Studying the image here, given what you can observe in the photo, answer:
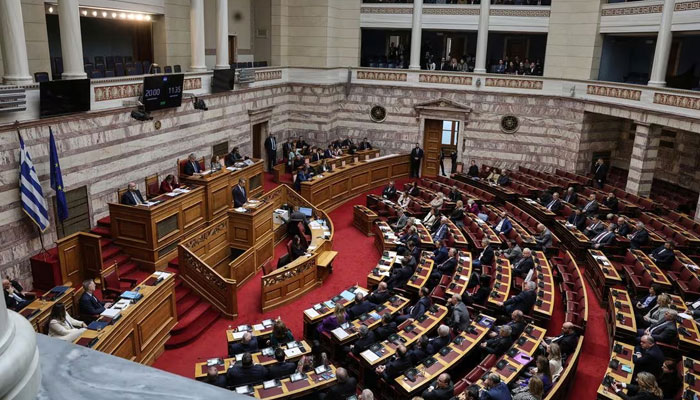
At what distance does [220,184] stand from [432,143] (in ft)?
36.4

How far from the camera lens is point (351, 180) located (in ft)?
65.0

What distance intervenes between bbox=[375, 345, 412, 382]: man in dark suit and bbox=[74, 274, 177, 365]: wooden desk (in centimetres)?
417

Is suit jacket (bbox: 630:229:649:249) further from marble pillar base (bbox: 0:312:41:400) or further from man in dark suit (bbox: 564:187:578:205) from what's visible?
marble pillar base (bbox: 0:312:41:400)

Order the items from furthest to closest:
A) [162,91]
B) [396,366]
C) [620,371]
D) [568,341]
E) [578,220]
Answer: [578,220] → [162,91] → [568,341] → [396,366] → [620,371]

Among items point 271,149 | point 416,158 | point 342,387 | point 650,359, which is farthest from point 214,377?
point 416,158

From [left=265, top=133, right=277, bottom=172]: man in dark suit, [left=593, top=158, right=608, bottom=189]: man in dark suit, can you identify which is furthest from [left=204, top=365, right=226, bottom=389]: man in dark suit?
[left=593, top=158, right=608, bottom=189]: man in dark suit

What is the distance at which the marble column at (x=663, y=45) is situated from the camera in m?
17.1

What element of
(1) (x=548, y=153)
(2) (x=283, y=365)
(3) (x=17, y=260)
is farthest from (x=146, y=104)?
(1) (x=548, y=153)

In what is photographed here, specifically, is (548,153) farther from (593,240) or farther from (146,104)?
(146,104)

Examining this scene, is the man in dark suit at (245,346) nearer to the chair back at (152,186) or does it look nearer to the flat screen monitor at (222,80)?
the chair back at (152,186)

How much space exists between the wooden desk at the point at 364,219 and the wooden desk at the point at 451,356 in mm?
6549

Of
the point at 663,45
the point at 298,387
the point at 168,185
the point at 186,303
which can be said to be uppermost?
the point at 663,45

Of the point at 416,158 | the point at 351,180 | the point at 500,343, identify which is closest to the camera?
the point at 500,343

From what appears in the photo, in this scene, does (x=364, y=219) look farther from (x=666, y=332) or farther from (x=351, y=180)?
(x=666, y=332)
